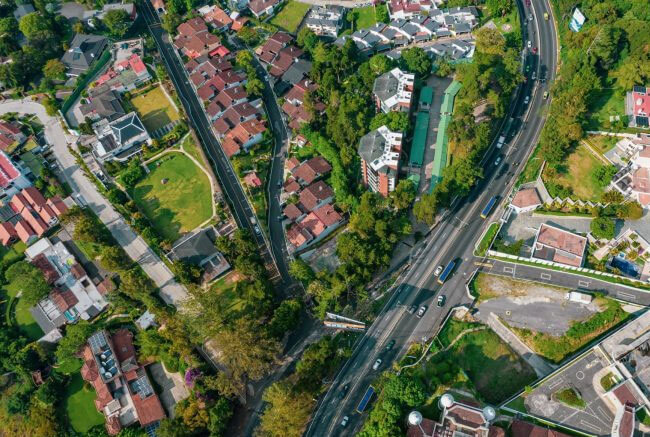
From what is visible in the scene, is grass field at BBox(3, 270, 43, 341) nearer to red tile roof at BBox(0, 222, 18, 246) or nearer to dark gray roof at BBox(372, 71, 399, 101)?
red tile roof at BBox(0, 222, 18, 246)

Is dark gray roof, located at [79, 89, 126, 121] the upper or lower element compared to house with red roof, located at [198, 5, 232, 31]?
lower

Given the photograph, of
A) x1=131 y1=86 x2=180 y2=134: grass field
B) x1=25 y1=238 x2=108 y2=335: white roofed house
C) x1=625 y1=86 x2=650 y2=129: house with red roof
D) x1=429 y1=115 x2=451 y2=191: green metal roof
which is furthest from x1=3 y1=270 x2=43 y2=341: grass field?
x1=625 y1=86 x2=650 y2=129: house with red roof

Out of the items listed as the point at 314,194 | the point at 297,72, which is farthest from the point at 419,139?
the point at 297,72

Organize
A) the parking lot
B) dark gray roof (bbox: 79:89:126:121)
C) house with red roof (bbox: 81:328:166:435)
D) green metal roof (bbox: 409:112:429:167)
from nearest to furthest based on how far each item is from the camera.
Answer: the parking lot < house with red roof (bbox: 81:328:166:435) < green metal roof (bbox: 409:112:429:167) < dark gray roof (bbox: 79:89:126:121)

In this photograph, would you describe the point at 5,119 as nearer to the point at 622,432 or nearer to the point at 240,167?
the point at 240,167

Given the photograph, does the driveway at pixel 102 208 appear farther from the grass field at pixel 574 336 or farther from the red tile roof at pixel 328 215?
the grass field at pixel 574 336

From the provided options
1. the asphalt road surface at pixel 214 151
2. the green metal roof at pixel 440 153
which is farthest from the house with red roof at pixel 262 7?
the green metal roof at pixel 440 153

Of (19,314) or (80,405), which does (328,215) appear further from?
(19,314)
